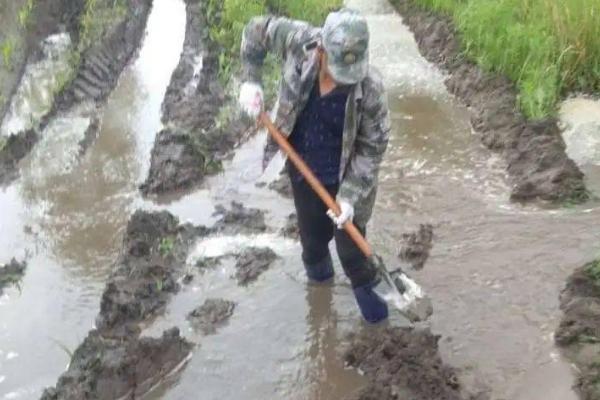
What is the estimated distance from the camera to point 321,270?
4703 mm

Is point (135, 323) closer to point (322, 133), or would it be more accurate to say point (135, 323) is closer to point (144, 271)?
point (144, 271)

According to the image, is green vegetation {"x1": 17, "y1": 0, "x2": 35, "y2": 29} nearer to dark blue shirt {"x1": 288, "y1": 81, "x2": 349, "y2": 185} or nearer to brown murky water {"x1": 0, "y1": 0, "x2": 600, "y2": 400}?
brown murky water {"x1": 0, "y1": 0, "x2": 600, "y2": 400}

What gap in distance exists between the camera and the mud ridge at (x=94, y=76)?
7.00 metres

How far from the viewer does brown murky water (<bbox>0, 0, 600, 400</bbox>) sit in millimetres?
4090

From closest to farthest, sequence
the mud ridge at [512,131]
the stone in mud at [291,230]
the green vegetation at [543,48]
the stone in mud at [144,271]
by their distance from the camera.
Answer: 1. the stone in mud at [144,271]
2. the stone in mud at [291,230]
3. the mud ridge at [512,131]
4. the green vegetation at [543,48]

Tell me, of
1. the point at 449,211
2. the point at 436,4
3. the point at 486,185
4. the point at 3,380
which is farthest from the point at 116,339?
the point at 436,4

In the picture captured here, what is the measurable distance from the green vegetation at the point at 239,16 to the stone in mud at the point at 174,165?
5.56ft

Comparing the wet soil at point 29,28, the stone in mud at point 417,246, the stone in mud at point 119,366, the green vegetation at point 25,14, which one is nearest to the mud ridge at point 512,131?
the stone in mud at point 417,246

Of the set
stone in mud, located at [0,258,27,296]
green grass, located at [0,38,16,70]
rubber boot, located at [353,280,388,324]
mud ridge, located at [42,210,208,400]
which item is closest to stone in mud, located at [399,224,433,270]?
rubber boot, located at [353,280,388,324]

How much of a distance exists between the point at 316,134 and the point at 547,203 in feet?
6.86

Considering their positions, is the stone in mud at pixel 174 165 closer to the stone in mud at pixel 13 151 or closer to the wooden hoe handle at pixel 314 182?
the stone in mud at pixel 13 151

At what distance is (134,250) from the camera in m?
5.23

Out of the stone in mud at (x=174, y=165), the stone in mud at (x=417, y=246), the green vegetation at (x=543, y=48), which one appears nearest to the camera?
the stone in mud at (x=417, y=246)

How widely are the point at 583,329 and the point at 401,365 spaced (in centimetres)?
87
